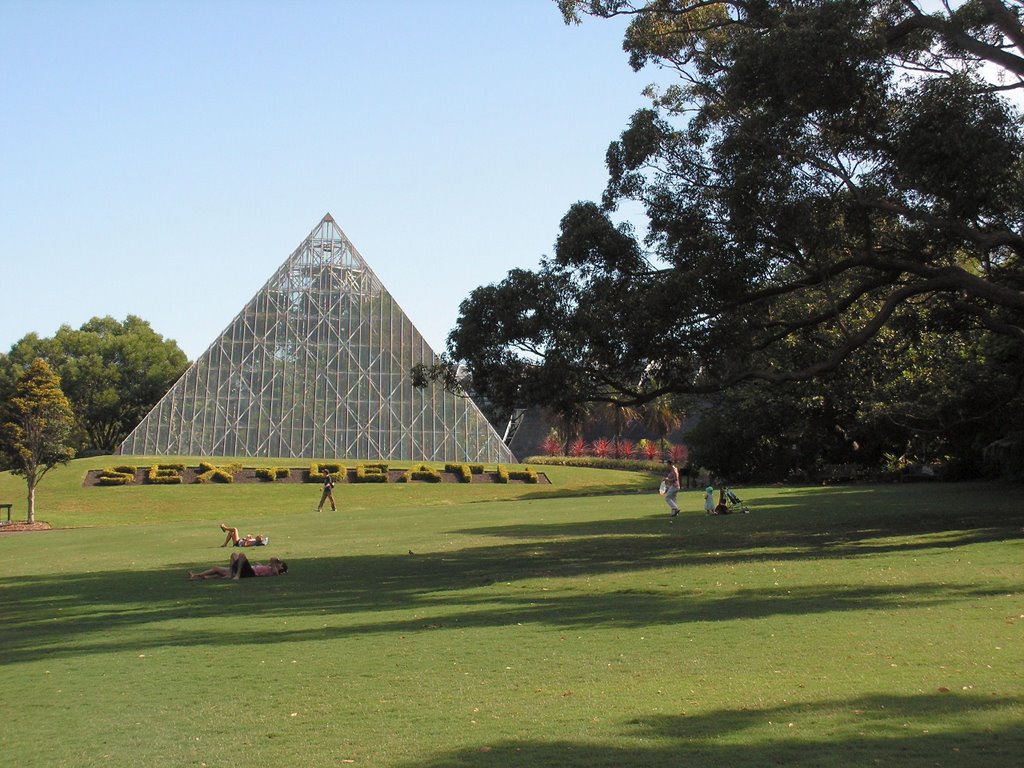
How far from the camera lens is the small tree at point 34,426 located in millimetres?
39906

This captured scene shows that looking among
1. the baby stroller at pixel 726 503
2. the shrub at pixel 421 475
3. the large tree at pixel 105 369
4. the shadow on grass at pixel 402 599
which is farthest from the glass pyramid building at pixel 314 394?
the shadow on grass at pixel 402 599

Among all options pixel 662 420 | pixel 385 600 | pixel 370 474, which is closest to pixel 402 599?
pixel 385 600

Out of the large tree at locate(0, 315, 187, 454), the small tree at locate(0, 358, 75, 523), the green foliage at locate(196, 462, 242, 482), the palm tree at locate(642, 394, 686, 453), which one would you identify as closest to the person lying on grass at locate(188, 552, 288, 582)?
the small tree at locate(0, 358, 75, 523)

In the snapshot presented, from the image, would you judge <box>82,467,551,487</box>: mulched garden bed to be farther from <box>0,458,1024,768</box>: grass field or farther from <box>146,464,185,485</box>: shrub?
<box>0,458,1024,768</box>: grass field

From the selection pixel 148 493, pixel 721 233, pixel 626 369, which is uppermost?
pixel 721 233

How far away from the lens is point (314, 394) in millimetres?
64125

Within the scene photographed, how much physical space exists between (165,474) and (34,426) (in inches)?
572

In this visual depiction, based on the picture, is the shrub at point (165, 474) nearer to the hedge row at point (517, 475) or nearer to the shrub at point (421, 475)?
the shrub at point (421, 475)

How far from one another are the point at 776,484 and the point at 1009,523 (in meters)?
31.2

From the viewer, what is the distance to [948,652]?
9133 millimetres

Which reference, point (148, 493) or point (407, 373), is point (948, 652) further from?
point (407, 373)

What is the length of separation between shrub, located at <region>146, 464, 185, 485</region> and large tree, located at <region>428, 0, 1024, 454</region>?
36.5 m

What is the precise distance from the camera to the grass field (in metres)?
6.71

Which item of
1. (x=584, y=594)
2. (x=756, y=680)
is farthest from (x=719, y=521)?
(x=756, y=680)
